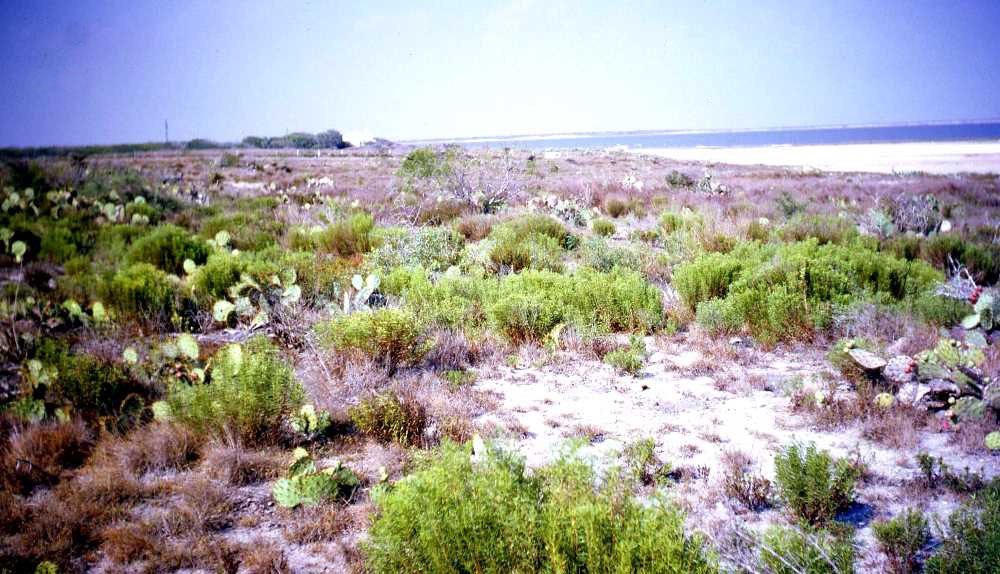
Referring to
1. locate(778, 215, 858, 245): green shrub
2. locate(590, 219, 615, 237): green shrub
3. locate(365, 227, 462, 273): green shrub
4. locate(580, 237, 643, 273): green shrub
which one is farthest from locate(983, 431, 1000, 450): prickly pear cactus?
locate(590, 219, 615, 237): green shrub

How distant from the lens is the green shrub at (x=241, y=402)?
3666 millimetres

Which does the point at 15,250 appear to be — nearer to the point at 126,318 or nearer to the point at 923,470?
the point at 126,318

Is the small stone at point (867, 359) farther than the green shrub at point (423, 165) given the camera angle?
No

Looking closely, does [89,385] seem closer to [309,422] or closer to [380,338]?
[309,422]

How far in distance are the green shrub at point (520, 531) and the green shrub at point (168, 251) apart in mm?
8101

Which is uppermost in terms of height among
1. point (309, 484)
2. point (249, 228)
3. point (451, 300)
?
point (249, 228)

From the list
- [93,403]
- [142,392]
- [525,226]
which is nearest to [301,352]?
[142,392]

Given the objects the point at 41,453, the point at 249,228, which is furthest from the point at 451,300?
the point at 249,228

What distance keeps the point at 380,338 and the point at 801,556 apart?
143 inches

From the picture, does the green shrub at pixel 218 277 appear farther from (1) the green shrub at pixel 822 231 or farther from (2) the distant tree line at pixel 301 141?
(2) the distant tree line at pixel 301 141

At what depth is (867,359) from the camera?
424cm

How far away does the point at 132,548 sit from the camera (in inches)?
106

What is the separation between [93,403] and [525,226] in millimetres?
7524

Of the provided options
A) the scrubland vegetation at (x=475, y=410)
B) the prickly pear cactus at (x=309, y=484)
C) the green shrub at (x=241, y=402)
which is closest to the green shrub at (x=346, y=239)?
the scrubland vegetation at (x=475, y=410)
